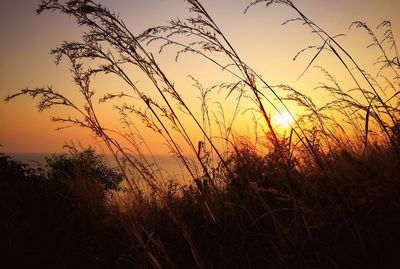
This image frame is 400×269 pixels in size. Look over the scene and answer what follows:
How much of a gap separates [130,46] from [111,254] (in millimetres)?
1547

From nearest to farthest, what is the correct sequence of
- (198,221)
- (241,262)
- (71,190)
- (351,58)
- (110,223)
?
(241,262) < (351,58) < (198,221) < (110,223) < (71,190)

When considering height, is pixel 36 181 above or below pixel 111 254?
above

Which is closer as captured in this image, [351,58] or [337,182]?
[337,182]

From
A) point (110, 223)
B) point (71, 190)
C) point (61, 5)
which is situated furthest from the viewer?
point (71, 190)

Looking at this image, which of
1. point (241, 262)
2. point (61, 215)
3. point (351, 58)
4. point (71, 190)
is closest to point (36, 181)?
point (71, 190)

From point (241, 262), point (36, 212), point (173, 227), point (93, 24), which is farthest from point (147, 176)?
point (36, 212)

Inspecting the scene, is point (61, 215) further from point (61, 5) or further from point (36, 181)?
point (61, 5)

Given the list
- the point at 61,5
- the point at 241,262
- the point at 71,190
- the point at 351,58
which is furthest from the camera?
the point at 71,190

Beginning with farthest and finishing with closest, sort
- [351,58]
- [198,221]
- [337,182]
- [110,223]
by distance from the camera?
[110,223]
[198,221]
[351,58]
[337,182]

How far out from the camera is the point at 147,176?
1539mm

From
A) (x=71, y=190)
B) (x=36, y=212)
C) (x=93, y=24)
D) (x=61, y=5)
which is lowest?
(x=36, y=212)

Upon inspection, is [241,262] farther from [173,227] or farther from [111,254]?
[111,254]

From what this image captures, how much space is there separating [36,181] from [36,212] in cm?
60

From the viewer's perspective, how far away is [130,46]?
1266mm
